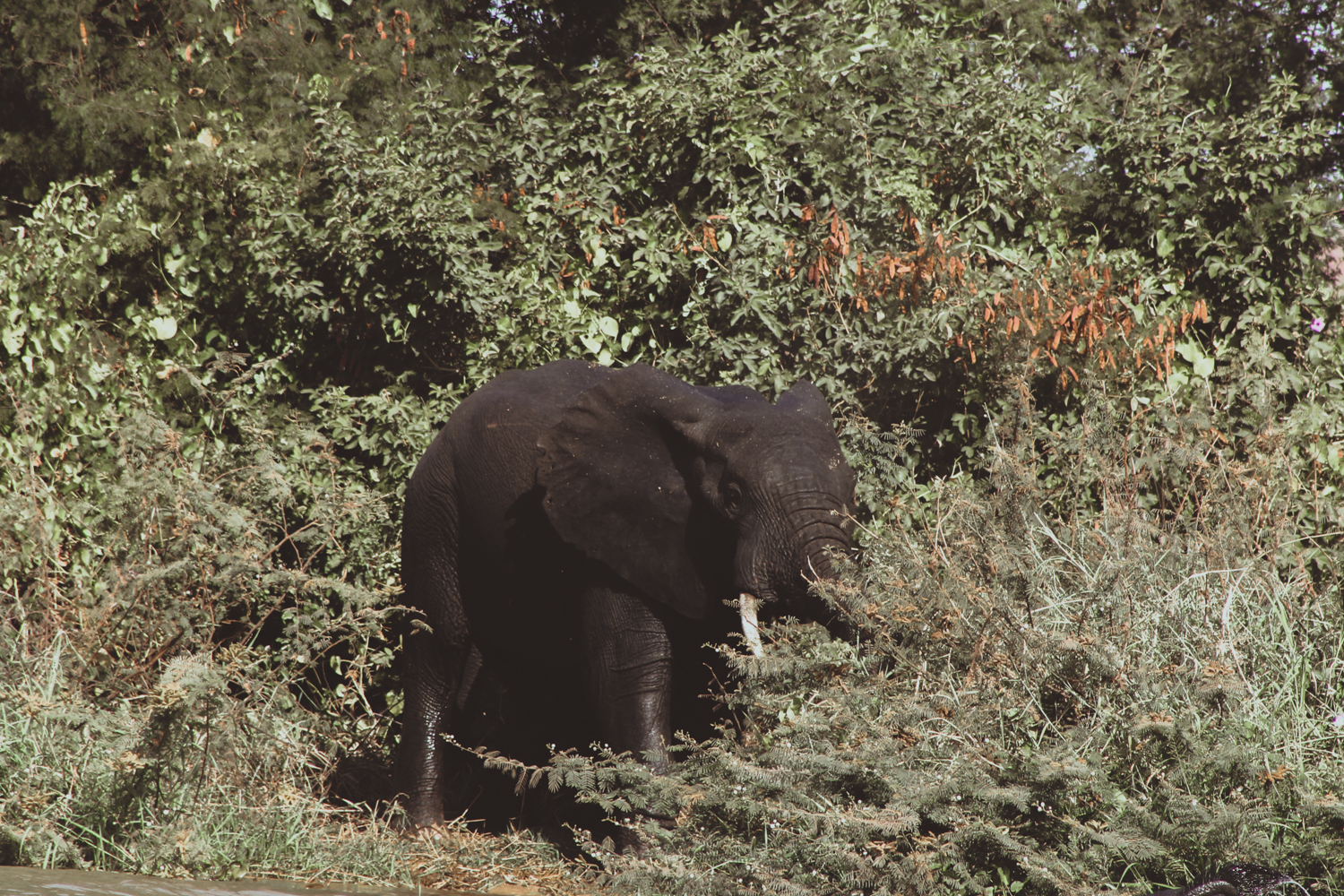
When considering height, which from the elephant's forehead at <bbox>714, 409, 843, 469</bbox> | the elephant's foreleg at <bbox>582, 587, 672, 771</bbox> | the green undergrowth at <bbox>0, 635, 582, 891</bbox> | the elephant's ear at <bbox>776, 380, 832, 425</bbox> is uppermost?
the elephant's ear at <bbox>776, 380, 832, 425</bbox>

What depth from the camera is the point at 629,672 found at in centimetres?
534

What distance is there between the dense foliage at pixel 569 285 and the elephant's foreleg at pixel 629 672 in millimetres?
1254

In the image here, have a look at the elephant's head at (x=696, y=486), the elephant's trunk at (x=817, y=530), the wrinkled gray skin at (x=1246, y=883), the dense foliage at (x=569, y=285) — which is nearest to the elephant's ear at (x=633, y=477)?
the elephant's head at (x=696, y=486)

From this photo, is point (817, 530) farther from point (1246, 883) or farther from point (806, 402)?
point (1246, 883)

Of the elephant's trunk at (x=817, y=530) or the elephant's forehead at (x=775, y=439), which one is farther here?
the elephant's forehead at (x=775, y=439)

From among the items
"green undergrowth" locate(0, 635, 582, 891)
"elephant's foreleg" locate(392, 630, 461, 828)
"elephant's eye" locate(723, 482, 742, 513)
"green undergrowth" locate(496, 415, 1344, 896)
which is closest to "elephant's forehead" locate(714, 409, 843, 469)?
"elephant's eye" locate(723, 482, 742, 513)

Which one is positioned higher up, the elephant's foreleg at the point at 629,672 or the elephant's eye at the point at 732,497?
the elephant's eye at the point at 732,497

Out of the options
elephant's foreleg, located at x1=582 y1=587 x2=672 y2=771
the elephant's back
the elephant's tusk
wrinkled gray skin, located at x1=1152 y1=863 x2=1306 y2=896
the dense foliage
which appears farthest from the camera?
the dense foliage

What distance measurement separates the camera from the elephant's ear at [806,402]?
17.9 ft

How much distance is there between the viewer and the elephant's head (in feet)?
16.4

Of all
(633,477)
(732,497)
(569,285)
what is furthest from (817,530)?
(569,285)

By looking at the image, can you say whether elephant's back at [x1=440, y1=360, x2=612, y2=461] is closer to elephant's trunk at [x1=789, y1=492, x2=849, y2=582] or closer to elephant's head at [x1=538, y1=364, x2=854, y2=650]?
elephant's head at [x1=538, y1=364, x2=854, y2=650]

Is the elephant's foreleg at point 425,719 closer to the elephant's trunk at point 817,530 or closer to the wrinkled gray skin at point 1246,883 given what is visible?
the elephant's trunk at point 817,530

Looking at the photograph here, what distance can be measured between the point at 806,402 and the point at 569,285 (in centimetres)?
324
